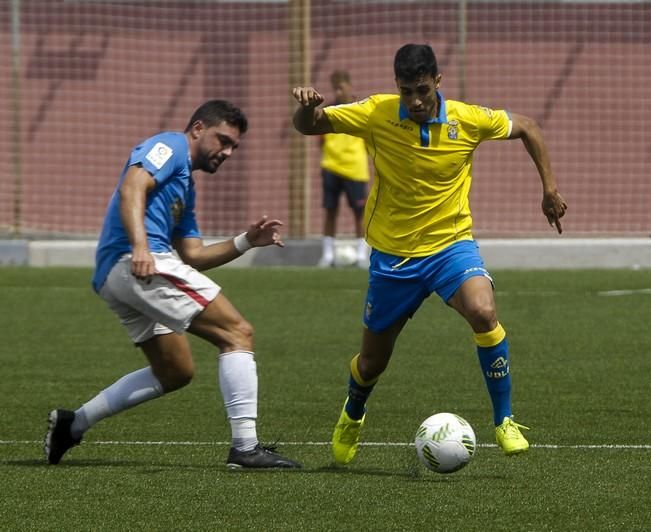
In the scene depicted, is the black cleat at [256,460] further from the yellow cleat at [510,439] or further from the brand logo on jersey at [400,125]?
the brand logo on jersey at [400,125]

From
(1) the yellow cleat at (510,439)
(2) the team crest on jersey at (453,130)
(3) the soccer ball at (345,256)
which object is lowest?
(3) the soccer ball at (345,256)

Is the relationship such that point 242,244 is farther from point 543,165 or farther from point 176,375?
point 543,165

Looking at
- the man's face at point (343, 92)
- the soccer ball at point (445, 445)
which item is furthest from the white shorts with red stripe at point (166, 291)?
the man's face at point (343, 92)

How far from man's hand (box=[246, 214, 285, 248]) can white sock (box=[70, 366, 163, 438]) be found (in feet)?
2.55

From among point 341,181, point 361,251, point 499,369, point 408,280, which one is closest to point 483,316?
point 499,369

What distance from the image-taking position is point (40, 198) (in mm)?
21094

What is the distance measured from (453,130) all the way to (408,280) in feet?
2.48

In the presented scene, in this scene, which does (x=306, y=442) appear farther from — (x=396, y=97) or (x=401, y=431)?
(x=396, y=97)

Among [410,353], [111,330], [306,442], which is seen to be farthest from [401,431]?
[111,330]

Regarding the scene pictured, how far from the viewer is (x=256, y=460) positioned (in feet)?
21.5

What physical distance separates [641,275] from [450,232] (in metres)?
9.18

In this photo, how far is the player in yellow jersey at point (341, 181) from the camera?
16812 millimetres

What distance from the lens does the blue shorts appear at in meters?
6.87

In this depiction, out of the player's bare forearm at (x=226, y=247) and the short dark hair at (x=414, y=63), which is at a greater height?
the short dark hair at (x=414, y=63)
